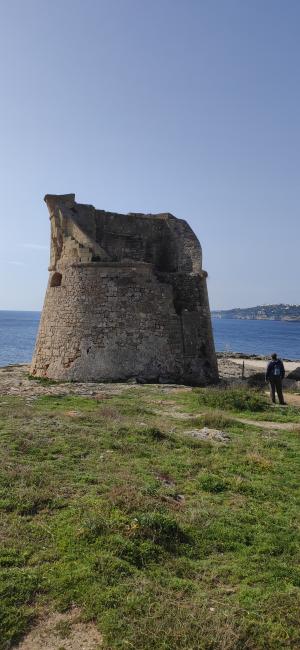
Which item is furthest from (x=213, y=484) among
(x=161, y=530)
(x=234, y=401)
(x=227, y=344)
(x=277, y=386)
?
(x=227, y=344)


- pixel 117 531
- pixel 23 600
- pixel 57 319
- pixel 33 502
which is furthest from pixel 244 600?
pixel 57 319

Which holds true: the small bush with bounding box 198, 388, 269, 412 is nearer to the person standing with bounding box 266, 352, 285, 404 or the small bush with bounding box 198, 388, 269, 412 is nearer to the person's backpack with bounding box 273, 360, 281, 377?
the person standing with bounding box 266, 352, 285, 404

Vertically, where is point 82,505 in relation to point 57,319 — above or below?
below

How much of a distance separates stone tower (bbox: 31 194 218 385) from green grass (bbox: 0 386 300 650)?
715cm

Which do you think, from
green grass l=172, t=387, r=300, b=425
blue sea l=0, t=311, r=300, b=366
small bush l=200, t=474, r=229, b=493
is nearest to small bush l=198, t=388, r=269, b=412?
green grass l=172, t=387, r=300, b=425

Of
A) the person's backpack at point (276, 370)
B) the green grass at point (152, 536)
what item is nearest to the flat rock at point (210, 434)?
the green grass at point (152, 536)

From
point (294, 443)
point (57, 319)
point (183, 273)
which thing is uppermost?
point (183, 273)

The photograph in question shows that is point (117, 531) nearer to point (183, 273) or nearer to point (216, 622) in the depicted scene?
point (216, 622)

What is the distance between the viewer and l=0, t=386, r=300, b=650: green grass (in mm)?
3730

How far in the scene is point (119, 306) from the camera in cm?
1625

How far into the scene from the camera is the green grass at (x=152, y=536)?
147 inches

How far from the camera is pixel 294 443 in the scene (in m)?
9.11

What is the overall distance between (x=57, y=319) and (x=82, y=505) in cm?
1195

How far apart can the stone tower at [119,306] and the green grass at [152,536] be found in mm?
7155
